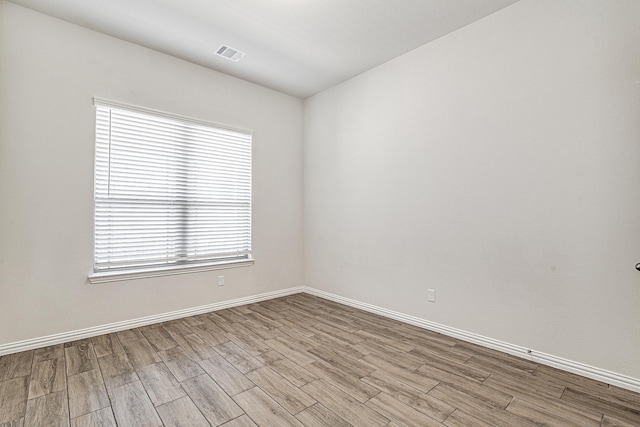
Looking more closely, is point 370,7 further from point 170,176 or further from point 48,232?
point 48,232

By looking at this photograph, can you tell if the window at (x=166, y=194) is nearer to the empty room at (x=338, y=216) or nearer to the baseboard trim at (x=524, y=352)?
the empty room at (x=338, y=216)

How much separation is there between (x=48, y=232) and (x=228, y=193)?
5.89ft

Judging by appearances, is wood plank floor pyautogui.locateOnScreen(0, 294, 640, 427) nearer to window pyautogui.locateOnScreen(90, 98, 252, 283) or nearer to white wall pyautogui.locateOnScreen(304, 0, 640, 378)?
white wall pyautogui.locateOnScreen(304, 0, 640, 378)

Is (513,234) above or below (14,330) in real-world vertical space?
above

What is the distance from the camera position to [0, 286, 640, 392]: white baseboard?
2158mm

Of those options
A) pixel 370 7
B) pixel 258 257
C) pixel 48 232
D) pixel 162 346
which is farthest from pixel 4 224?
pixel 370 7

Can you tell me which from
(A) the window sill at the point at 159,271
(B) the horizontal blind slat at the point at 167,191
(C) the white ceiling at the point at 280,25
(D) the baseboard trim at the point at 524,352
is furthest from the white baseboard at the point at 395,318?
(C) the white ceiling at the point at 280,25

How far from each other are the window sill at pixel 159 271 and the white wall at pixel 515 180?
160 cm

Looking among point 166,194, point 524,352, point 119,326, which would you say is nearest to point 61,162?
point 166,194

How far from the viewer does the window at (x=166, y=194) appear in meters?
3.04

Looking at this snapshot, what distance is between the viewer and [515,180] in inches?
101

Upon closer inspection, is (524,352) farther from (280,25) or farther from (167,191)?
(167,191)

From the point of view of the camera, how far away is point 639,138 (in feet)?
6.68

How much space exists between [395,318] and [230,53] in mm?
3478
